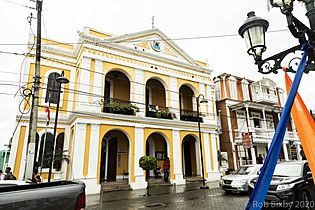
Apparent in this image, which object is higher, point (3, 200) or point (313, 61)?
point (313, 61)

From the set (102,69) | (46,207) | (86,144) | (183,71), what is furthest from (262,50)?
(183,71)

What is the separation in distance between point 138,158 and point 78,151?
12.8 ft

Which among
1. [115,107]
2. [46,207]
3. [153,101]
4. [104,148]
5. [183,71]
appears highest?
[183,71]

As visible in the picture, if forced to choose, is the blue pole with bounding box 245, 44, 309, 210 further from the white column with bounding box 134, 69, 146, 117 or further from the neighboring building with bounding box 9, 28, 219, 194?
the white column with bounding box 134, 69, 146, 117

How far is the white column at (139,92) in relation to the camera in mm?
15734

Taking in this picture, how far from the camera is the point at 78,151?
41.8 ft

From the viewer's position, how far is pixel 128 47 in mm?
16312

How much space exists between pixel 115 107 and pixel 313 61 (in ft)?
41.5

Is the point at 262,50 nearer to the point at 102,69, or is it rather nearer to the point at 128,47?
the point at 102,69

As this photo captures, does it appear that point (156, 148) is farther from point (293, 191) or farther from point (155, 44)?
point (293, 191)

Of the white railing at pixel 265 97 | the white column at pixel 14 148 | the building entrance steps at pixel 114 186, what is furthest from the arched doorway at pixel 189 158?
the white column at pixel 14 148

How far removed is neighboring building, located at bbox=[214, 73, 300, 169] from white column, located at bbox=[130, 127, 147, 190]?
1122cm

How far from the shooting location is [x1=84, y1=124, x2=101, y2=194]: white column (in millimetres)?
12477

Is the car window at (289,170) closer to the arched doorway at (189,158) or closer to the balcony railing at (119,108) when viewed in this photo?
the balcony railing at (119,108)
